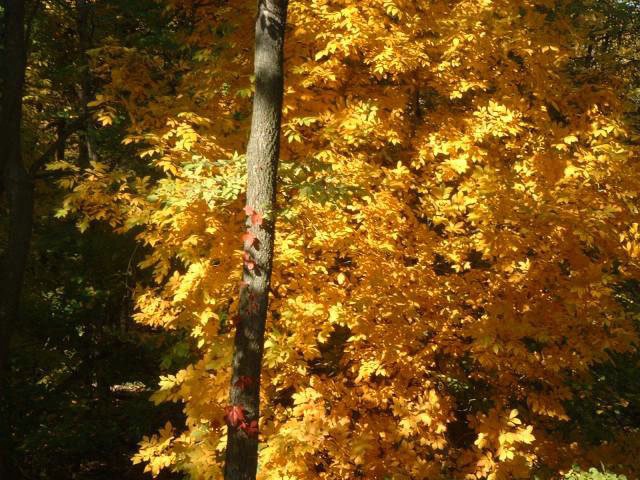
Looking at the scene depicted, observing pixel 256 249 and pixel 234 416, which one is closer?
pixel 234 416

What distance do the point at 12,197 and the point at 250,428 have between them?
6385mm

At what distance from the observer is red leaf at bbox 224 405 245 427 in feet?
13.1

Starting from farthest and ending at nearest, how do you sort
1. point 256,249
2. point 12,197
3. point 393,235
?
1. point 12,197
2. point 393,235
3. point 256,249

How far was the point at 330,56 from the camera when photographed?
5371mm

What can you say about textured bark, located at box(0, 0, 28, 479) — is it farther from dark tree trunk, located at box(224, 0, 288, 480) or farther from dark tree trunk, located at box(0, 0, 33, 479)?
dark tree trunk, located at box(224, 0, 288, 480)

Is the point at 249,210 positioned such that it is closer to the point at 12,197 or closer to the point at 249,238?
the point at 249,238

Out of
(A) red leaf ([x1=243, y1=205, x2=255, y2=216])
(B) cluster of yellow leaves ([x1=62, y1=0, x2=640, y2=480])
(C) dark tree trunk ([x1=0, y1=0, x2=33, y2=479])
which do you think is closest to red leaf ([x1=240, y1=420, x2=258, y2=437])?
(B) cluster of yellow leaves ([x1=62, y1=0, x2=640, y2=480])

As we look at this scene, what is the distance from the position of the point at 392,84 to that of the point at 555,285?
9.99 feet

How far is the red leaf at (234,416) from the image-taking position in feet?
13.1

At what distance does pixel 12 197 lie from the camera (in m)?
8.09

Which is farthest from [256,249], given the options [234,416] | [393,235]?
[393,235]

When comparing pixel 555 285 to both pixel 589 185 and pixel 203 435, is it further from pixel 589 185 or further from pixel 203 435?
pixel 203 435

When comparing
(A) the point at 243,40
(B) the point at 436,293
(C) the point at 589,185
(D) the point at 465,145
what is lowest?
(B) the point at 436,293

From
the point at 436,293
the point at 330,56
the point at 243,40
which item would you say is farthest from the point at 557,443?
the point at 243,40
